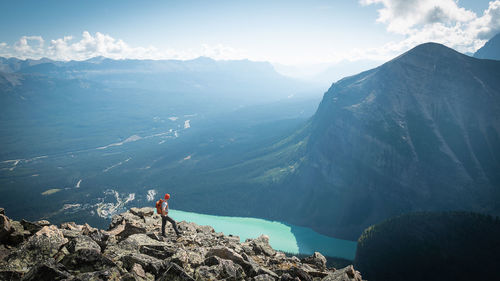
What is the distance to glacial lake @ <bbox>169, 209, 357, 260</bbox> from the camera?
133500 mm

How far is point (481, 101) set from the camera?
153500mm

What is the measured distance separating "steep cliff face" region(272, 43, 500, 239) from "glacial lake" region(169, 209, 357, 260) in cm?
875

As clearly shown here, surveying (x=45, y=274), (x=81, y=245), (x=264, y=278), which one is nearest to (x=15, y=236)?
(x=81, y=245)

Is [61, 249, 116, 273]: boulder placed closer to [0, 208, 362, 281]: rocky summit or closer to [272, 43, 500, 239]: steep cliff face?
[0, 208, 362, 281]: rocky summit

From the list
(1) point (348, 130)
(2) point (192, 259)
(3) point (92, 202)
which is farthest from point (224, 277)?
(3) point (92, 202)

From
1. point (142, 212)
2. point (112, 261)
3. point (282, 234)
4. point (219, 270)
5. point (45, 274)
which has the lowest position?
point (282, 234)

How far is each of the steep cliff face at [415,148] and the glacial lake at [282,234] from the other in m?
8.75

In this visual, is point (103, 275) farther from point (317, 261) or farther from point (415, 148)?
point (415, 148)

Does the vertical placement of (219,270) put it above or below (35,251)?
below

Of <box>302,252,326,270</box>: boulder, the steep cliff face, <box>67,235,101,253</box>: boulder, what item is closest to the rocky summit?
<box>67,235,101,253</box>: boulder

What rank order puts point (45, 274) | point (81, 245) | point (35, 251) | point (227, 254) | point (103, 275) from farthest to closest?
1. point (227, 254)
2. point (81, 245)
3. point (35, 251)
4. point (103, 275)
5. point (45, 274)

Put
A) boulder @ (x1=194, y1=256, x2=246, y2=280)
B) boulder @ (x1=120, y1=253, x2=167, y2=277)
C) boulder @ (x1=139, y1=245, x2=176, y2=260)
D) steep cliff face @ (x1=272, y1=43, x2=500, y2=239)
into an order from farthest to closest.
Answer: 1. steep cliff face @ (x1=272, y1=43, x2=500, y2=239)
2. boulder @ (x1=139, y1=245, x2=176, y2=260)
3. boulder @ (x1=194, y1=256, x2=246, y2=280)
4. boulder @ (x1=120, y1=253, x2=167, y2=277)

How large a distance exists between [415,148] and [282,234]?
91247 mm

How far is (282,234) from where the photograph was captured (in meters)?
154
